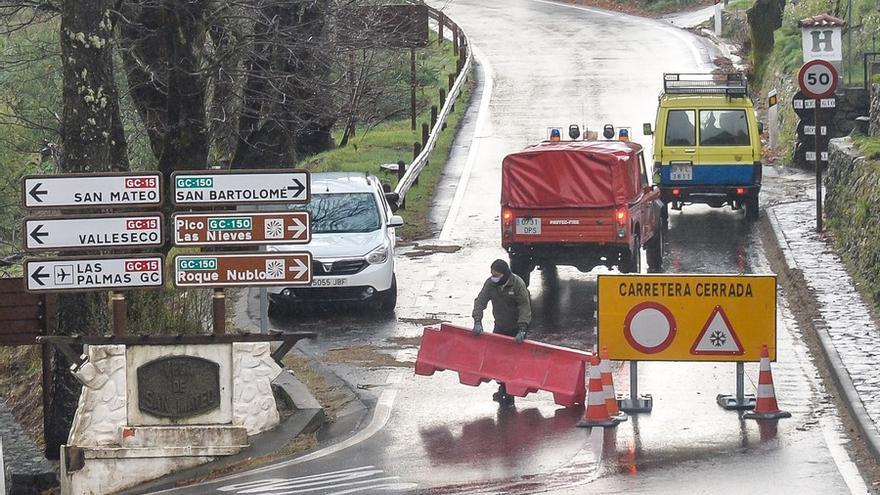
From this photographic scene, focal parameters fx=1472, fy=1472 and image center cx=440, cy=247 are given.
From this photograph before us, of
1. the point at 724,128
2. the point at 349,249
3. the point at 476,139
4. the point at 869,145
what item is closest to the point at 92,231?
the point at 349,249

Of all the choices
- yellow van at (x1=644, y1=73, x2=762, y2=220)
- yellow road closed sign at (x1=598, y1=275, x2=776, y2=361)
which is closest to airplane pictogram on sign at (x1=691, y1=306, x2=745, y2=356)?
yellow road closed sign at (x1=598, y1=275, x2=776, y2=361)

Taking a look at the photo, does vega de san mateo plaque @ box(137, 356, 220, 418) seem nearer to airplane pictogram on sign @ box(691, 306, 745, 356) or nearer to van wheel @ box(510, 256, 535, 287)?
airplane pictogram on sign @ box(691, 306, 745, 356)

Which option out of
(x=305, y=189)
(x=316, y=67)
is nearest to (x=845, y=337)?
(x=305, y=189)

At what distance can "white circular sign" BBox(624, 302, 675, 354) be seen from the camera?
14711mm

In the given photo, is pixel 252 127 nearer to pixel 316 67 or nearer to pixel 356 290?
pixel 316 67

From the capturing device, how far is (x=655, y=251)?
2284 cm

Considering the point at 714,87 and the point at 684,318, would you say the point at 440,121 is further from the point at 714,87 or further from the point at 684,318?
the point at 684,318

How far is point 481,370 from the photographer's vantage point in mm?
15727

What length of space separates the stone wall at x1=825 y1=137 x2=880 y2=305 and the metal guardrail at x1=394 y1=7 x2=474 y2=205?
23.3 feet

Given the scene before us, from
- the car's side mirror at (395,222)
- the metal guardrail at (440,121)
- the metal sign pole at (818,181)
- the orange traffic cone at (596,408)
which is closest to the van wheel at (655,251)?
the metal sign pole at (818,181)

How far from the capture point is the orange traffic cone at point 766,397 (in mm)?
14328

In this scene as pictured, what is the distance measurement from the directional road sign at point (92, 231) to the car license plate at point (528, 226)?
6854 mm

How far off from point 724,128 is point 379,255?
848 cm

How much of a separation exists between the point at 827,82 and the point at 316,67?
340 inches
